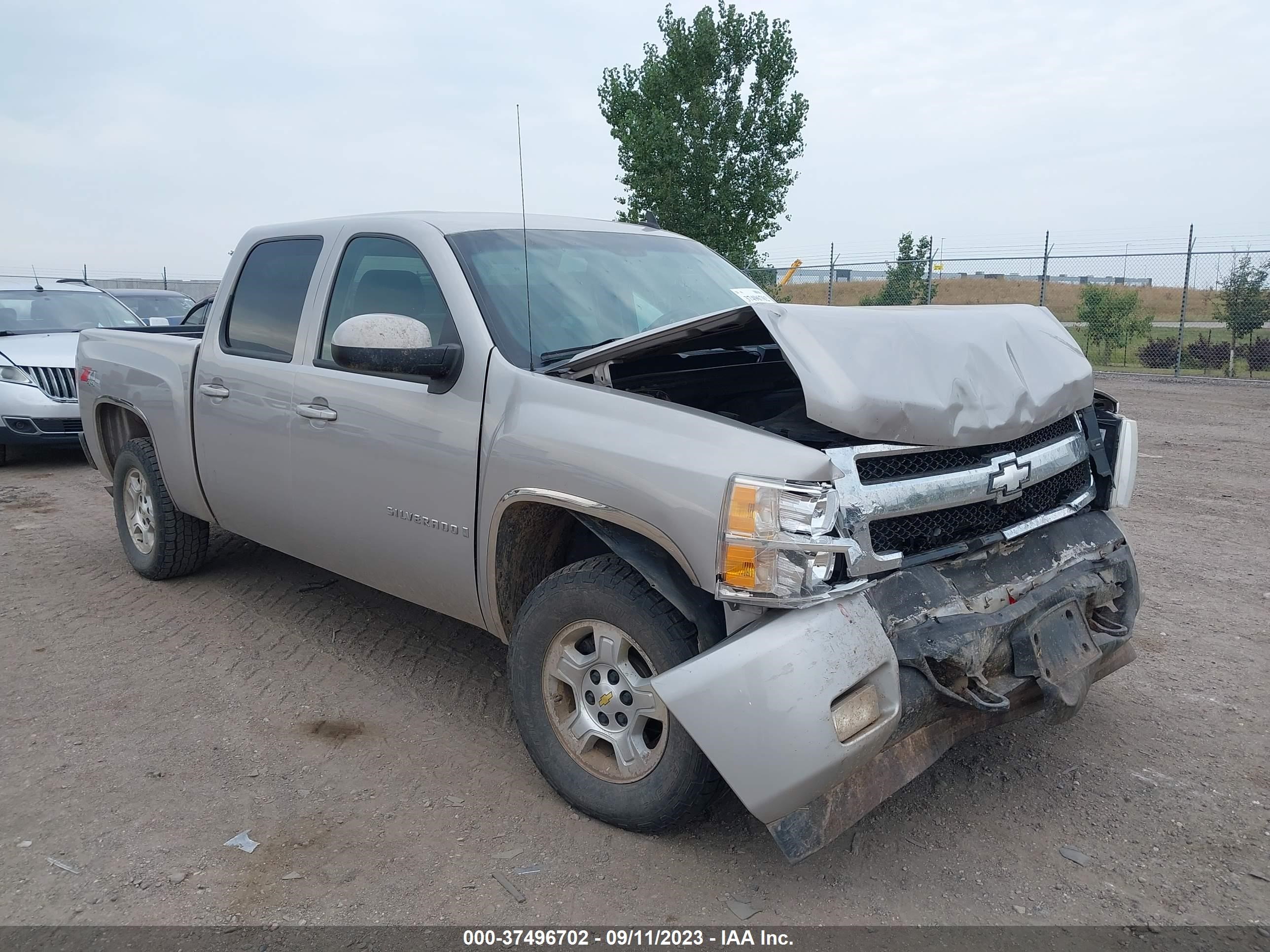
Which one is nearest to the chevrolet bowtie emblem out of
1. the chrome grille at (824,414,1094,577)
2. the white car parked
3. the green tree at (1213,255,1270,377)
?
the chrome grille at (824,414,1094,577)

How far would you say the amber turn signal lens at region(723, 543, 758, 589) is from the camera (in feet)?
8.41

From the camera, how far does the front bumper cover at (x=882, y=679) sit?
2492mm

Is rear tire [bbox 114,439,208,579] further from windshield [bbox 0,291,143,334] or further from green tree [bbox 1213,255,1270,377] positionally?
green tree [bbox 1213,255,1270,377]

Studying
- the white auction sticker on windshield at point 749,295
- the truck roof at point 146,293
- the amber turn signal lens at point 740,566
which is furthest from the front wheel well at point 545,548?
the truck roof at point 146,293

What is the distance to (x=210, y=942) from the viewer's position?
2.59 m

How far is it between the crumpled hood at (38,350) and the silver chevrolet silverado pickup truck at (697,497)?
6344mm

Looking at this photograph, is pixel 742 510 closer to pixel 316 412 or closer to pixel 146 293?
pixel 316 412

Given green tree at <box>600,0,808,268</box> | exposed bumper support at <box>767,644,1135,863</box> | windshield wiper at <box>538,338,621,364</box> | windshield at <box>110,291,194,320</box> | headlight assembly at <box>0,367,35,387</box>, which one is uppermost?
green tree at <box>600,0,808,268</box>

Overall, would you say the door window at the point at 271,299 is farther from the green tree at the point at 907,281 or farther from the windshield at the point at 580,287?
the green tree at the point at 907,281

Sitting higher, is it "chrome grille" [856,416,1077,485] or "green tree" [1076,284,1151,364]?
"chrome grille" [856,416,1077,485]

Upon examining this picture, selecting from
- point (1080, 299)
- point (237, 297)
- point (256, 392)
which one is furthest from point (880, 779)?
point (1080, 299)

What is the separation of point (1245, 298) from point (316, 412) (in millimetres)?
17940

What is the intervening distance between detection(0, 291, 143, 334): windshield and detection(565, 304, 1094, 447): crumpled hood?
907cm

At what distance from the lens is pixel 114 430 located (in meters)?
5.94
